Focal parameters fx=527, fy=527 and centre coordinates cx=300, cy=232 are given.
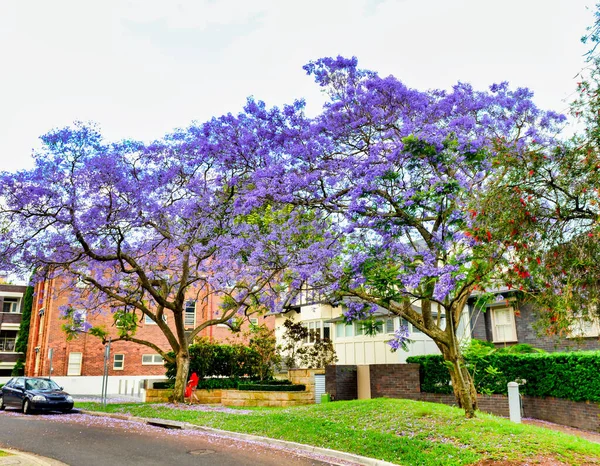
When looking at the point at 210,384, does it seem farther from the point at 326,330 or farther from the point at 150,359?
the point at 150,359

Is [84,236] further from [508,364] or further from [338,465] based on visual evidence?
[508,364]

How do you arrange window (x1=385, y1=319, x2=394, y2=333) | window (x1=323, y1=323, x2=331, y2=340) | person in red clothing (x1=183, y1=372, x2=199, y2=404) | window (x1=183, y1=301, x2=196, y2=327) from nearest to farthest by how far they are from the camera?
person in red clothing (x1=183, y1=372, x2=199, y2=404) → window (x1=385, y1=319, x2=394, y2=333) → window (x1=323, y1=323, x2=331, y2=340) → window (x1=183, y1=301, x2=196, y2=327)

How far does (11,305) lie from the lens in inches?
1759

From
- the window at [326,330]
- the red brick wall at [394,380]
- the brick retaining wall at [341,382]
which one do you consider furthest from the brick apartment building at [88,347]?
the red brick wall at [394,380]

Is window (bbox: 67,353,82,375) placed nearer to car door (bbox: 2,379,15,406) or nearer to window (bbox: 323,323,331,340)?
car door (bbox: 2,379,15,406)

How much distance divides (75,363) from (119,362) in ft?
9.58

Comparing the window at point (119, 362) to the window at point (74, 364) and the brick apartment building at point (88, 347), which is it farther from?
the window at point (74, 364)

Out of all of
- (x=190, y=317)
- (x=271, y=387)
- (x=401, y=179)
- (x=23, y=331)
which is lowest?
(x=271, y=387)

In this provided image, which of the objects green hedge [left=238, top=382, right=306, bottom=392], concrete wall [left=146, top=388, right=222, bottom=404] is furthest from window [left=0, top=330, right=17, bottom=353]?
green hedge [left=238, top=382, right=306, bottom=392]

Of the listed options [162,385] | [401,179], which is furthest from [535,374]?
[162,385]

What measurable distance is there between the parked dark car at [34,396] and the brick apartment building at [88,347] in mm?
11624

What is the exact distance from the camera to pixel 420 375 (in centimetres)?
2011

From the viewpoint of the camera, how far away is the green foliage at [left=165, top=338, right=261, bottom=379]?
1020 inches

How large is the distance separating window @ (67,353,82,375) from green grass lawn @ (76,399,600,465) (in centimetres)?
2196
